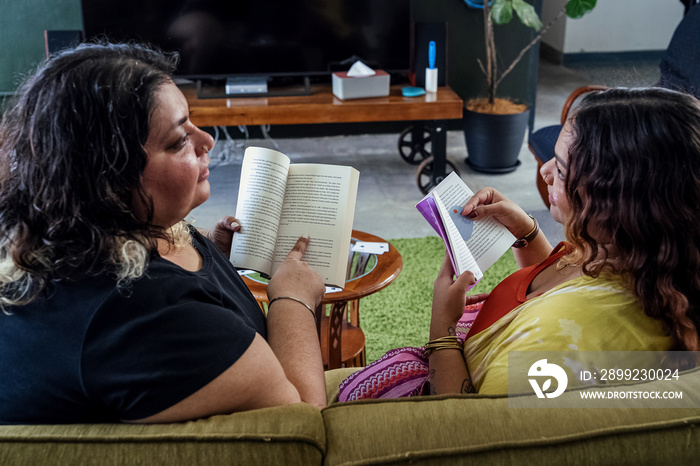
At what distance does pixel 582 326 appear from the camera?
96cm

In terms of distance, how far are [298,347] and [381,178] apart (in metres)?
2.84

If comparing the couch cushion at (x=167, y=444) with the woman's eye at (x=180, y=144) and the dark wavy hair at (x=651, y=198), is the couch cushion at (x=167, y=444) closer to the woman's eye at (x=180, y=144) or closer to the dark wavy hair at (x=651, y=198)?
the woman's eye at (x=180, y=144)

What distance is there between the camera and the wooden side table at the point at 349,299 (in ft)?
5.56

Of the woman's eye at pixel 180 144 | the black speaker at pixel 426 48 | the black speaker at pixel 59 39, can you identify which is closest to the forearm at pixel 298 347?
the woman's eye at pixel 180 144

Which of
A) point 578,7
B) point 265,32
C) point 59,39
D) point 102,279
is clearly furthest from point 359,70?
point 102,279

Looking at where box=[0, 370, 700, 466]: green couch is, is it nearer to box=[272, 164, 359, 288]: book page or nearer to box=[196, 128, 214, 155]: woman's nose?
box=[196, 128, 214, 155]: woman's nose

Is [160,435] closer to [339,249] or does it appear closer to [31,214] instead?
[31,214]

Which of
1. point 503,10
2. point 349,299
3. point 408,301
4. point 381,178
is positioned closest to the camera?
point 349,299

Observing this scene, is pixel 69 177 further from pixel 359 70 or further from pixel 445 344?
pixel 359 70

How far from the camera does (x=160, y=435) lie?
29.6 inches

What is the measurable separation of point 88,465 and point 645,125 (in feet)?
2.88

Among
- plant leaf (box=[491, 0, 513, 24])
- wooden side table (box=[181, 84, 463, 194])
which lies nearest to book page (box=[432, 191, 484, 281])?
wooden side table (box=[181, 84, 463, 194])

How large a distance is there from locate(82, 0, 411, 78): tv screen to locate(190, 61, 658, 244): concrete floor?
2.00 ft

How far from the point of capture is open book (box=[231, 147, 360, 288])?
4.44 feet
